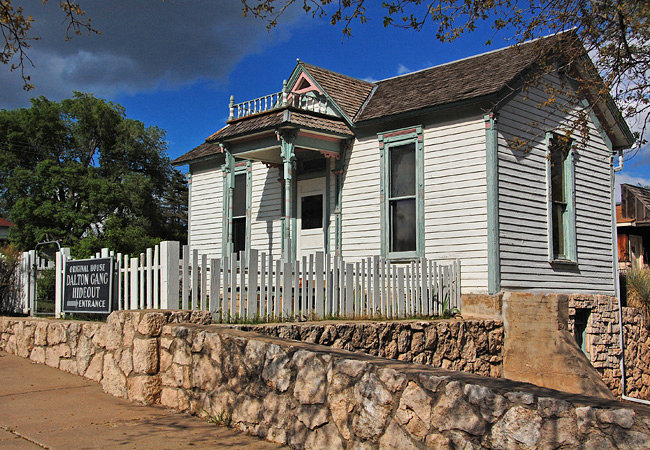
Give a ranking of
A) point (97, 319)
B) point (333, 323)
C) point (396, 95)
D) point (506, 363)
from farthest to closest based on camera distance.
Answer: point (396, 95) → point (506, 363) → point (97, 319) → point (333, 323)

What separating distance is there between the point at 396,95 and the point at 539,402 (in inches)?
484

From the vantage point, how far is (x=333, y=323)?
28.6ft

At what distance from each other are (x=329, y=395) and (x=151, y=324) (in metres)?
2.82

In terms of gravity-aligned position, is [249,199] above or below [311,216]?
above

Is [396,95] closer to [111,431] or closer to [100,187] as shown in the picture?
[111,431]

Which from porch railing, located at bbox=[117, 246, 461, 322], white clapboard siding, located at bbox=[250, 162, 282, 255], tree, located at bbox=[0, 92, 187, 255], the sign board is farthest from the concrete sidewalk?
tree, located at bbox=[0, 92, 187, 255]

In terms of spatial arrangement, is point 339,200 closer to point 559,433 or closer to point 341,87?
point 341,87

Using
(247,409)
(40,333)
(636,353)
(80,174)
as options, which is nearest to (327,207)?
(40,333)

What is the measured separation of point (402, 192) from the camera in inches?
548

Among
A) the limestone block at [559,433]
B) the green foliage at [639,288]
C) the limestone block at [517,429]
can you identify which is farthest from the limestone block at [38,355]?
the green foliage at [639,288]

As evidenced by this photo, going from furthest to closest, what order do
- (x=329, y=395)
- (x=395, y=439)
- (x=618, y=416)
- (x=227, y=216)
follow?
A: 1. (x=227, y=216)
2. (x=329, y=395)
3. (x=395, y=439)
4. (x=618, y=416)

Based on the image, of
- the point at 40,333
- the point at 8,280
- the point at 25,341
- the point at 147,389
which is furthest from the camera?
the point at 8,280

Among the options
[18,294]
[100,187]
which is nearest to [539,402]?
[18,294]

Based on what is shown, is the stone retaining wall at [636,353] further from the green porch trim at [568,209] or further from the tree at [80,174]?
the tree at [80,174]
